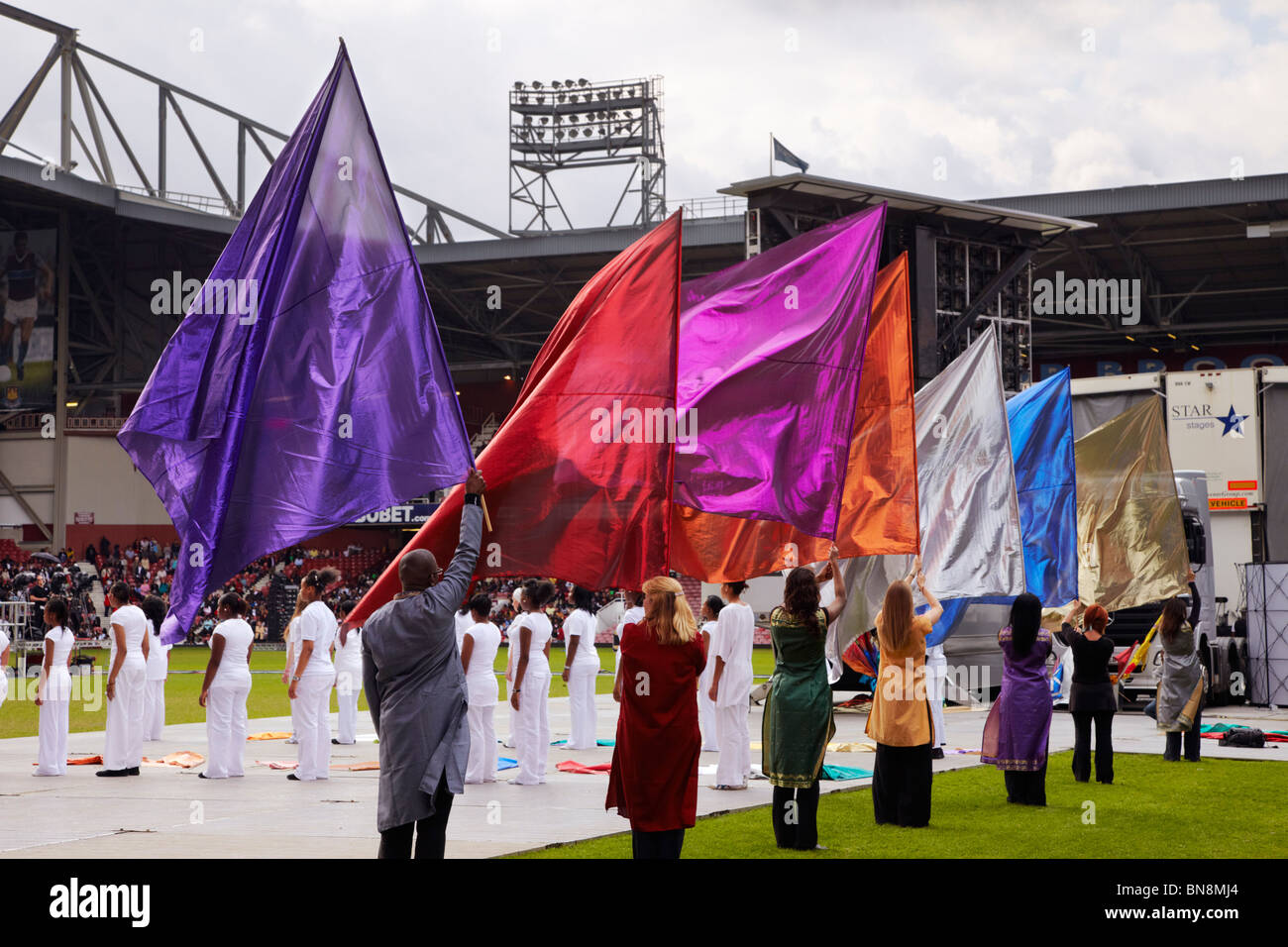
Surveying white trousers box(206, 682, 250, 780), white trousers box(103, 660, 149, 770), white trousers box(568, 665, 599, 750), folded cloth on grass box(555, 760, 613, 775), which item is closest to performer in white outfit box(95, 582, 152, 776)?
white trousers box(103, 660, 149, 770)

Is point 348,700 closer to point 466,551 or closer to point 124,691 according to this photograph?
point 124,691

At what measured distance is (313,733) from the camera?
1347 cm

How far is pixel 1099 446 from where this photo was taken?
1689 centimetres

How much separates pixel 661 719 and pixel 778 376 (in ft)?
10.3

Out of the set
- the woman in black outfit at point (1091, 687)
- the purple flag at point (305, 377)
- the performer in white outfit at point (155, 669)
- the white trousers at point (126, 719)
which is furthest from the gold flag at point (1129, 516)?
the performer in white outfit at point (155, 669)

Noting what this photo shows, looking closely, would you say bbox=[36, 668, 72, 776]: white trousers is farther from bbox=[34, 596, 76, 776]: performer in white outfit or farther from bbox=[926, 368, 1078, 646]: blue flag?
bbox=[926, 368, 1078, 646]: blue flag

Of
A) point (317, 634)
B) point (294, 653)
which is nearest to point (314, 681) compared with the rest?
point (317, 634)

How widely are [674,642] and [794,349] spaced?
3.17 meters

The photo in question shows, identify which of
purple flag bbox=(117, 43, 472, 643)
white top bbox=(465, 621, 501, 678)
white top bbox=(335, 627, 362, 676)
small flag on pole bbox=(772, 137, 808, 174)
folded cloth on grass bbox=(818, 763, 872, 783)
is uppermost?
small flag on pole bbox=(772, 137, 808, 174)

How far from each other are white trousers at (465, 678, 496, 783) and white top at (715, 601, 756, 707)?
2.31m

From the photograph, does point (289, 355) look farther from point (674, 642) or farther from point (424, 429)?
point (674, 642)

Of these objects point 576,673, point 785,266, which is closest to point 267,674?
point 576,673

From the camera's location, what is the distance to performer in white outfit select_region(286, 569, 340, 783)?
44.2 feet

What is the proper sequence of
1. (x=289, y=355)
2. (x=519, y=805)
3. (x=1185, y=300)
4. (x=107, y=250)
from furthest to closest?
(x=107, y=250) → (x=1185, y=300) → (x=519, y=805) → (x=289, y=355)
